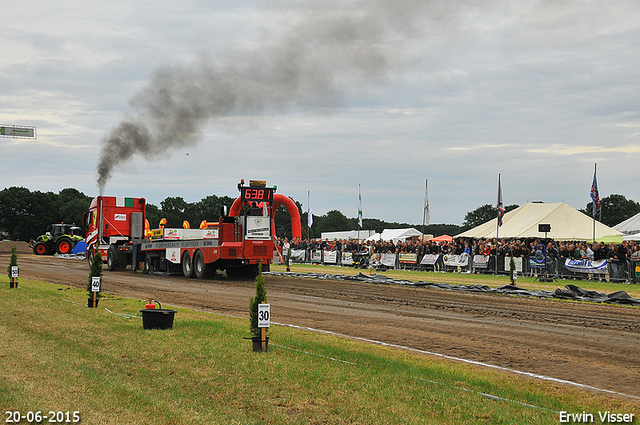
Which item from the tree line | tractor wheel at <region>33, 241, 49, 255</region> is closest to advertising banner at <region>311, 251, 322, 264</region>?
tractor wheel at <region>33, 241, 49, 255</region>

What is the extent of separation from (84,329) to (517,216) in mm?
43040

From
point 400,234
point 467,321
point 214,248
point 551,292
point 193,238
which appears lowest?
point 467,321

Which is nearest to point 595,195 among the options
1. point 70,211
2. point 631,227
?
point 631,227

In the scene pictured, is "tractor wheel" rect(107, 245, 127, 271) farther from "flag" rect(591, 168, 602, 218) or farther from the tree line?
the tree line

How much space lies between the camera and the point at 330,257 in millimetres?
39844

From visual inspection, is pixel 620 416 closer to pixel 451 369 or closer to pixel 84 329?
pixel 451 369

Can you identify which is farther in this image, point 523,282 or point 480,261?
point 480,261

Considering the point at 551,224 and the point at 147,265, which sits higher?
the point at 551,224

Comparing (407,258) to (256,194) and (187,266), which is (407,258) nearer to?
(256,194)

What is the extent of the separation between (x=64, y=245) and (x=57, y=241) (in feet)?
2.26

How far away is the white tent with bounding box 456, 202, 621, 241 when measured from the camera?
41.9 m

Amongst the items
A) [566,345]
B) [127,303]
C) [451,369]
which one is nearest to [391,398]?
[451,369]

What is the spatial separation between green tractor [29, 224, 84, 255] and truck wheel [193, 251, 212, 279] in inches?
1155

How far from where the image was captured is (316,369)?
302 inches
